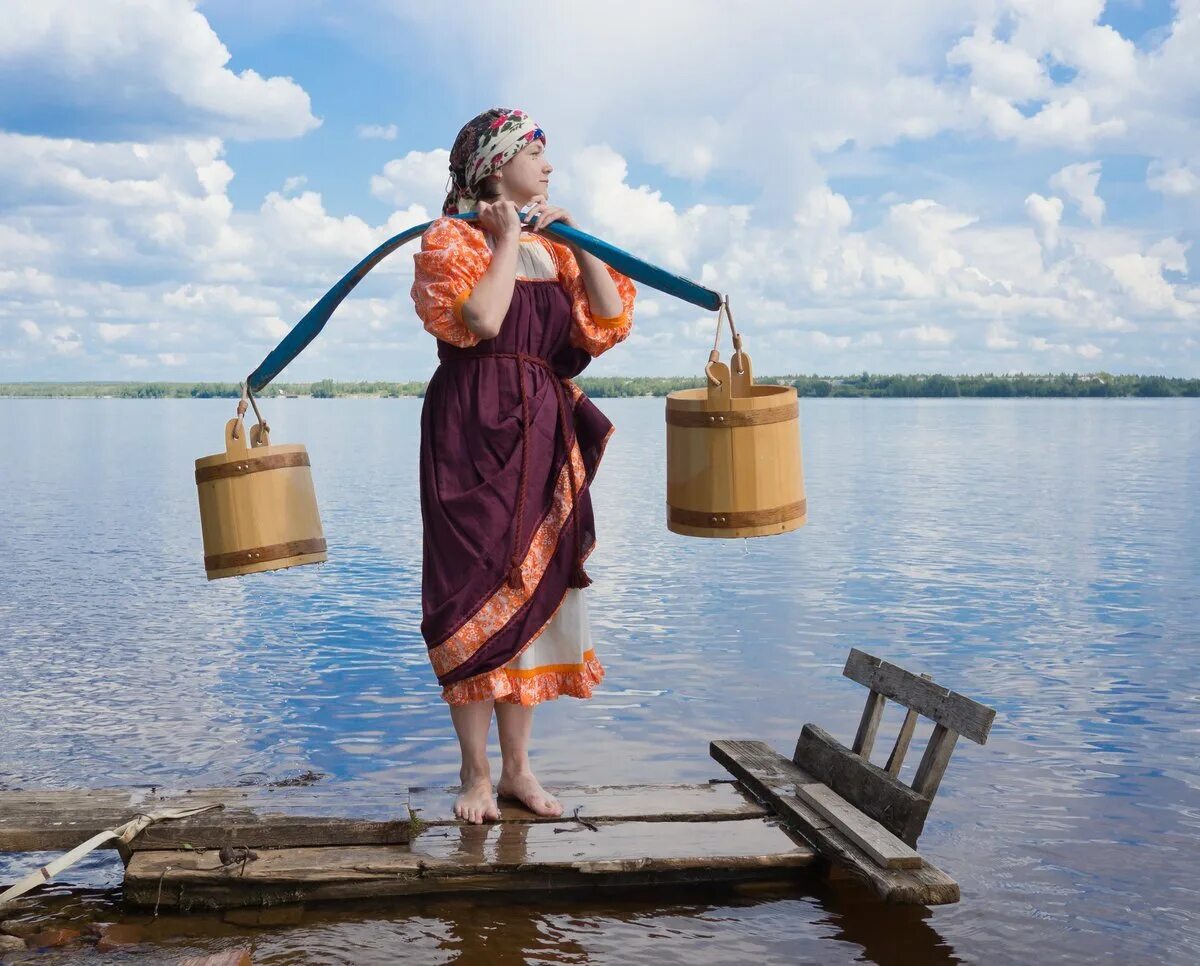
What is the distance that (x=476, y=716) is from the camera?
4.30 m

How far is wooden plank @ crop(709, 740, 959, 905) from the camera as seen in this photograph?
12.9 ft

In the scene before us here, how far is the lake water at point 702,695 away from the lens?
4.29 m

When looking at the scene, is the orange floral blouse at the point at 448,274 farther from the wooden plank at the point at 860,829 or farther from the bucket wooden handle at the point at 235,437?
the wooden plank at the point at 860,829

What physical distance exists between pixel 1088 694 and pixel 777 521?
5.82 m

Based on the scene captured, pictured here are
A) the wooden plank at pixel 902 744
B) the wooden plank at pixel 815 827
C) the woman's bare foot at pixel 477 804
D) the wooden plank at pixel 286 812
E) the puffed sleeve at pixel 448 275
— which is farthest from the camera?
the wooden plank at pixel 902 744

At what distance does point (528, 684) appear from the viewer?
433cm

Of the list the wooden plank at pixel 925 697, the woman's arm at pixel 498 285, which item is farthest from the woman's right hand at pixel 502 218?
the wooden plank at pixel 925 697

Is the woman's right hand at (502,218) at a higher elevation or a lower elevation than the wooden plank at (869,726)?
higher

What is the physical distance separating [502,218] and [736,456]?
1049 mm

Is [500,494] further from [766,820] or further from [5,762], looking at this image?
[5,762]

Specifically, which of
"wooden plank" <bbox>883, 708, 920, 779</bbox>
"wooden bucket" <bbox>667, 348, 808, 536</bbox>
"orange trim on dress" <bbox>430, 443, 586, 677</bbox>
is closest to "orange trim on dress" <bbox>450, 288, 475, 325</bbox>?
"orange trim on dress" <bbox>430, 443, 586, 677</bbox>

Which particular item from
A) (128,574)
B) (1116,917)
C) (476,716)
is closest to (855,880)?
(1116,917)

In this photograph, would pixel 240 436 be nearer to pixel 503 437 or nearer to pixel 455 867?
pixel 503 437

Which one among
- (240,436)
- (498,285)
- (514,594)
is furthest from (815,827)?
(240,436)
